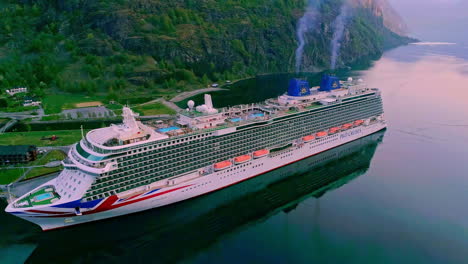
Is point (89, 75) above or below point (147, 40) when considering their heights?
below

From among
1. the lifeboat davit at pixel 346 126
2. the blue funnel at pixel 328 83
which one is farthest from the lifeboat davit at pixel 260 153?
the blue funnel at pixel 328 83

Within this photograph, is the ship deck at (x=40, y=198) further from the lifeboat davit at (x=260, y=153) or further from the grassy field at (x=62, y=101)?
the grassy field at (x=62, y=101)

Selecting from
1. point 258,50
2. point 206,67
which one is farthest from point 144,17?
point 258,50

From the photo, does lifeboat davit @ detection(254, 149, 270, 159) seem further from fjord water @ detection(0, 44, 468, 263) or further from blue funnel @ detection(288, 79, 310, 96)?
blue funnel @ detection(288, 79, 310, 96)

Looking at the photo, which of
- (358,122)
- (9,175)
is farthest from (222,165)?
(358,122)

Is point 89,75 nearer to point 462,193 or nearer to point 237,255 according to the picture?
point 237,255

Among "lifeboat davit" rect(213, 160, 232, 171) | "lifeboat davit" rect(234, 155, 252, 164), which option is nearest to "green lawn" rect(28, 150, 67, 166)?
"lifeboat davit" rect(213, 160, 232, 171)
